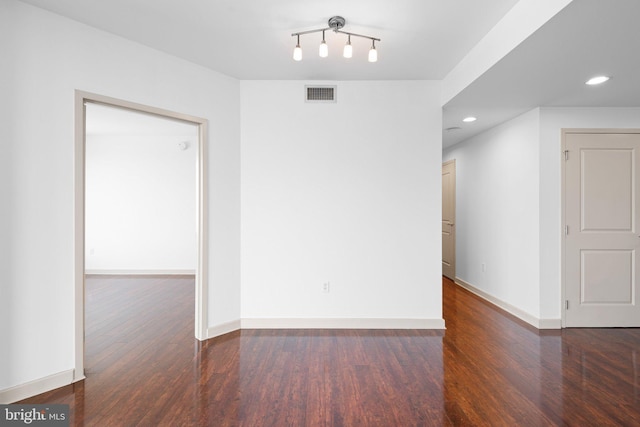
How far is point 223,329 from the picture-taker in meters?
3.45

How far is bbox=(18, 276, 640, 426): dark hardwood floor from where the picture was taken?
206 cm

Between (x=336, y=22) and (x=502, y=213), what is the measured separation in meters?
3.30

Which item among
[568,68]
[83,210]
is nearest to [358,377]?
[83,210]

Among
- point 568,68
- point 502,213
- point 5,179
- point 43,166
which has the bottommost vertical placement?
point 502,213

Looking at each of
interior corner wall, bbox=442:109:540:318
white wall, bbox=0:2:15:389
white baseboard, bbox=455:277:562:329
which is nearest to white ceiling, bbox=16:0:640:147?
white wall, bbox=0:2:15:389

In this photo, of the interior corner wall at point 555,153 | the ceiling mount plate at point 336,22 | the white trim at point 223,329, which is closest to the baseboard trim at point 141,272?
the white trim at point 223,329

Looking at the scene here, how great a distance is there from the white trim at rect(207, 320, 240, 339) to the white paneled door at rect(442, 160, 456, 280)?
3950mm

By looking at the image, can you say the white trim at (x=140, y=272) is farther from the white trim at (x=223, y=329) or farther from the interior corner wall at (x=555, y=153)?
the interior corner wall at (x=555, y=153)

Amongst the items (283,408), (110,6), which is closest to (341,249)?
(283,408)

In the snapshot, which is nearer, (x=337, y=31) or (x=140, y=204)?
(x=337, y=31)

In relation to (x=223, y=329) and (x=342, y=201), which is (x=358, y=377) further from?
(x=342, y=201)

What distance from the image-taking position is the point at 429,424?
196 cm

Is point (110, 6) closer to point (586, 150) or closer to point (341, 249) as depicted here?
point (341, 249)

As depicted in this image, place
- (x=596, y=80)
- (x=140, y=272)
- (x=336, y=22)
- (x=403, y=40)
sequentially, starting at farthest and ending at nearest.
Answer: (x=140, y=272), (x=596, y=80), (x=403, y=40), (x=336, y=22)
